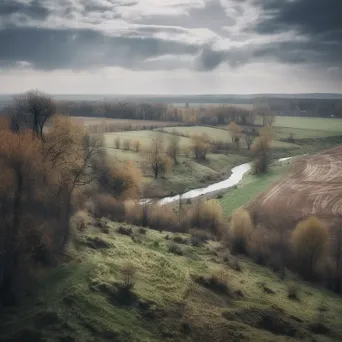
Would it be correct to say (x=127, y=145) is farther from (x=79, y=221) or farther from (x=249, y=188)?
(x=79, y=221)

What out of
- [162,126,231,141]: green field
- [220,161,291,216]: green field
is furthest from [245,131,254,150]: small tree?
[220,161,291,216]: green field

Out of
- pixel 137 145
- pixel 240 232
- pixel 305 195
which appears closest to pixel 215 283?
pixel 240 232

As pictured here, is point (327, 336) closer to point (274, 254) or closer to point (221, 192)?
point (274, 254)

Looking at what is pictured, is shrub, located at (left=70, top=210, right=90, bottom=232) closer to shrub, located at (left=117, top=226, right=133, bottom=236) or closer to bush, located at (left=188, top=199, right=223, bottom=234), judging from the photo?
shrub, located at (left=117, top=226, right=133, bottom=236)

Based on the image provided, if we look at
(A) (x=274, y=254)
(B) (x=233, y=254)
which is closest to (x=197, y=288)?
(B) (x=233, y=254)

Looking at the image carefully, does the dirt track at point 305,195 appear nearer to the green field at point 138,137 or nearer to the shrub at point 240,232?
the shrub at point 240,232

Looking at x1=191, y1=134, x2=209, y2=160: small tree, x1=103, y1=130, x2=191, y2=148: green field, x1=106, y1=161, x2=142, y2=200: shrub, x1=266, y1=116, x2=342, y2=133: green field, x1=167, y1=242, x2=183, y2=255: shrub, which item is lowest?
x1=167, y1=242, x2=183, y2=255: shrub
